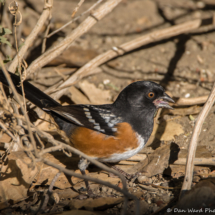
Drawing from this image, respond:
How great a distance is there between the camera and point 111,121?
2330mm

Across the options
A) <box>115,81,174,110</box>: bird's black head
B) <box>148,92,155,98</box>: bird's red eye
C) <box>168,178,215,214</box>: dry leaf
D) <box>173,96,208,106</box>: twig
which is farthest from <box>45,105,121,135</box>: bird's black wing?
<box>173,96,208,106</box>: twig

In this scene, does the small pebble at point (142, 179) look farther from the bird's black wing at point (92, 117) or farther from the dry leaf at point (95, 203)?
the bird's black wing at point (92, 117)

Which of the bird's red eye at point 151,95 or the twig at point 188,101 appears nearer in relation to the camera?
the bird's red eye at point 151,95

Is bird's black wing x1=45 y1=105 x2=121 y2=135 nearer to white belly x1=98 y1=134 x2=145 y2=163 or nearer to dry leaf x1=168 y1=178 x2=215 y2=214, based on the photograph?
white belly x1=98 y1=134 x2=145 y2=163

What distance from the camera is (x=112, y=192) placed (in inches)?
89.5

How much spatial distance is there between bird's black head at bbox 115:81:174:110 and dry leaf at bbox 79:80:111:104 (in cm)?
90

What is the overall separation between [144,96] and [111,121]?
1.16 ft

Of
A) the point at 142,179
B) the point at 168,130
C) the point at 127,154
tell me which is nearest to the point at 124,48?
the point at 168,130

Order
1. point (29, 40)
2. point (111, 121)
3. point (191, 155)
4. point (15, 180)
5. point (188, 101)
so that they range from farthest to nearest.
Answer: point (188, 101), point (29, 40), point (111, 121), point (15, 180), point (191, 155)

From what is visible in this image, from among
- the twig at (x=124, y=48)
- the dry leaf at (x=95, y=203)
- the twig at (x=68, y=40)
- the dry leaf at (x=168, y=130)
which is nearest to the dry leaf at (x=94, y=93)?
the twig at (x=124, y=48)

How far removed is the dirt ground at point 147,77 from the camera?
217 cm

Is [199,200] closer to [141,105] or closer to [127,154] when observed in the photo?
[127,154]

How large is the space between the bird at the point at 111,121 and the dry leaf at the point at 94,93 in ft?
A: 2.63

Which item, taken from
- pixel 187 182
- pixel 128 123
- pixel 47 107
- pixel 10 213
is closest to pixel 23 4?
pixel 47 107
